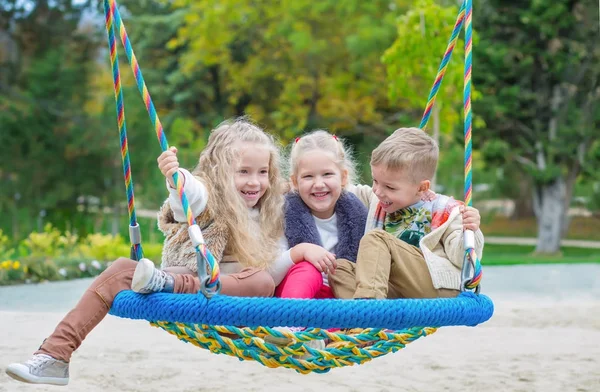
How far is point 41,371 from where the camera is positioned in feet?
7.97

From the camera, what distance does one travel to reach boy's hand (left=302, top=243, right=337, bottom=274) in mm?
2822

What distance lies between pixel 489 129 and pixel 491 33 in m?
1.61

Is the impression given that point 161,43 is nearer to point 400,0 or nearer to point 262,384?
point 400,0

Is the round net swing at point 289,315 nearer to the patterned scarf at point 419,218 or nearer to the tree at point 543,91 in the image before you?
→ the patterned scarf at point 419,218

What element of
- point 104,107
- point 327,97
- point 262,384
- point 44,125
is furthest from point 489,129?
point 262,384

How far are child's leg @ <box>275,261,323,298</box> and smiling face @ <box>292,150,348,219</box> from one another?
0.91 feet

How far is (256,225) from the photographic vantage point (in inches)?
116

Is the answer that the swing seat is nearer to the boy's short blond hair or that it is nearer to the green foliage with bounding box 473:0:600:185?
the boy's short blond hair

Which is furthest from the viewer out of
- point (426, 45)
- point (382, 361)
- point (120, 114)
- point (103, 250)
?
point (103, 250)

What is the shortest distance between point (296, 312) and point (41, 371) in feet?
2.51

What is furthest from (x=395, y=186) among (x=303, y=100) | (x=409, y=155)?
(x=303, y=100)

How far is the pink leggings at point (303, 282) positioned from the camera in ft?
9.17

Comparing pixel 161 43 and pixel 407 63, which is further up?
pixel 161 43

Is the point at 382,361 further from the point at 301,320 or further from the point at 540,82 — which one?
the point at 540,82
